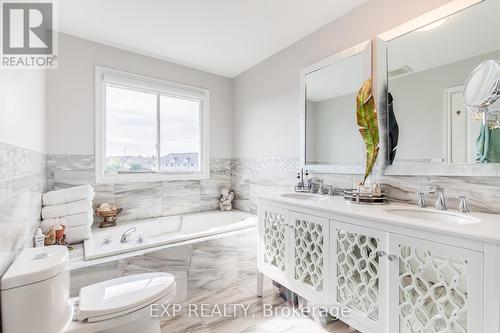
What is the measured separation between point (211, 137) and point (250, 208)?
3.73 feet

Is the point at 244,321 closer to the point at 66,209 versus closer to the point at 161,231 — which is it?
the point at 161,231

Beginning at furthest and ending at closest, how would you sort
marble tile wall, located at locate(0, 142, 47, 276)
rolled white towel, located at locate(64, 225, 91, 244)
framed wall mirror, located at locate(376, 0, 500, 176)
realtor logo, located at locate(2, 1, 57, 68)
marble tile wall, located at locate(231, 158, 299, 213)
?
marble tile wall, located at locate(231, 158, 299, 213)
rolled white towel, located at locate(64, 225, 91, 244)
realtor logo, located at locate(2, 1, 57, 68)
framed wall mirror, located at locate(376, 0, 500, 176)
marble tile wall, located at locate(0, 142, 47, 276)

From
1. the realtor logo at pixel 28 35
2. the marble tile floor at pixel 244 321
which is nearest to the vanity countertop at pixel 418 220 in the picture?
the marble tile floor at pixel 244 321

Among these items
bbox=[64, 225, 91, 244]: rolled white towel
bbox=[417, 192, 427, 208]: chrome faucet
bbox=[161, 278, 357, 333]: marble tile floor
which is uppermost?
bbox=[417, 192, 427, 208]: chrome faucet

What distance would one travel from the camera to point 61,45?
2283 mm

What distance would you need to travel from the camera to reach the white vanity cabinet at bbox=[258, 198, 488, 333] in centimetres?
98

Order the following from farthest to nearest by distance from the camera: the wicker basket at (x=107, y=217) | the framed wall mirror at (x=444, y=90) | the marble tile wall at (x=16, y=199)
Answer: the wicker basket at (x=107, y=217)
the framed wall mirror at (x=444, y=90)
the marble tile wall at (x=16, y=199)

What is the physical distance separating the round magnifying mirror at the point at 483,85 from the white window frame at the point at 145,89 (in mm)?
2680

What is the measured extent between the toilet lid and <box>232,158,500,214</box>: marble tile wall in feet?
5.09

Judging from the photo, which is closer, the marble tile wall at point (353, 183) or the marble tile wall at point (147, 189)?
the marble tile wall at point (353, 183)

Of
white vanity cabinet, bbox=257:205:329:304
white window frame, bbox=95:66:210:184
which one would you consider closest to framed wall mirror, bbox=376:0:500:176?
white vanity cabinet, bbox=257:205:329:304

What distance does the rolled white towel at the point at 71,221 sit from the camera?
6.30 feet

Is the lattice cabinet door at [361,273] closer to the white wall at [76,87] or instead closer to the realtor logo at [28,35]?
the realtor logo at [28,35]

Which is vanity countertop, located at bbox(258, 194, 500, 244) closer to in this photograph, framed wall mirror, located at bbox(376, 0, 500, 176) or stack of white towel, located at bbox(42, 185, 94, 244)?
framed wall mirror, located at bbox(376, 0, 500, 176)
